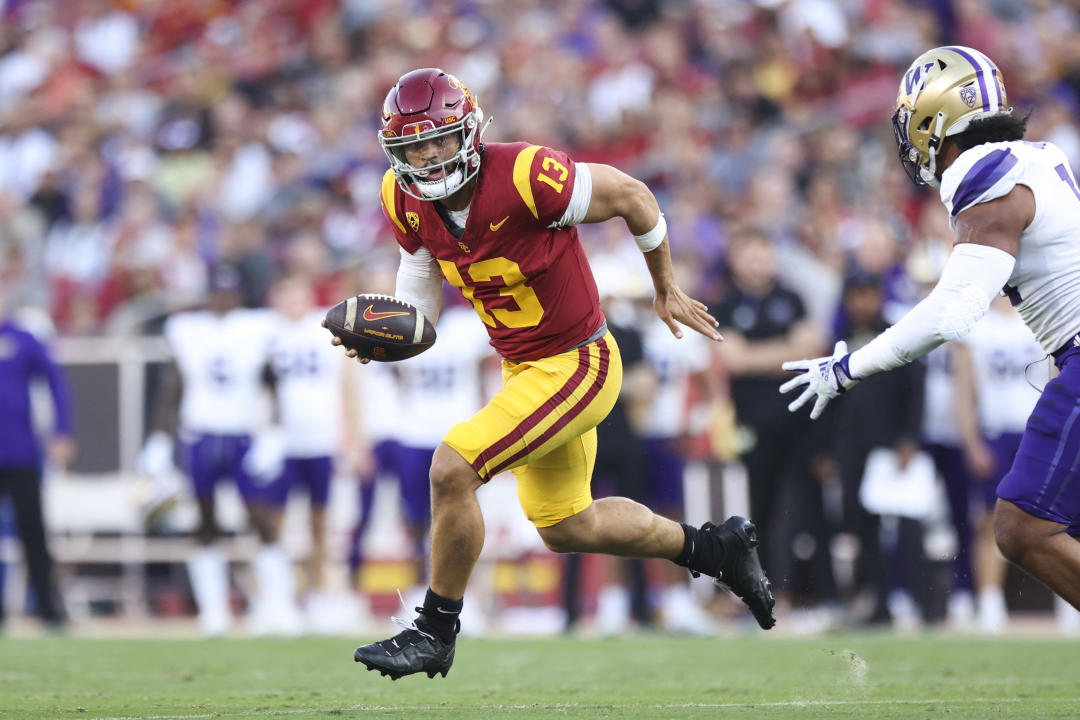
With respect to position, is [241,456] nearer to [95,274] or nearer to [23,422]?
[23,422]

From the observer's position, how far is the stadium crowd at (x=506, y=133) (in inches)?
393

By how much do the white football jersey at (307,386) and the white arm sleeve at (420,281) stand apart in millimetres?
4294

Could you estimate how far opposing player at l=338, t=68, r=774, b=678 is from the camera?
15.9 ft

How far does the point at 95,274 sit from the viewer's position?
12445 mm

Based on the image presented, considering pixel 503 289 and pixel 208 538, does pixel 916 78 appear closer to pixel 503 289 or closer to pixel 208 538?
pixel 503 289

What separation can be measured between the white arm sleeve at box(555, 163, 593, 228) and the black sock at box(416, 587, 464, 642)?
4.23ft

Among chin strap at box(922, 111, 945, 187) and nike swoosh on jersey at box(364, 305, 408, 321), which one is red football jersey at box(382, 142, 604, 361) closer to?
nike swoosh on jersey at box(364, 305, 408, 321)

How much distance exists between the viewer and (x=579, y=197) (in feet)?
16.3

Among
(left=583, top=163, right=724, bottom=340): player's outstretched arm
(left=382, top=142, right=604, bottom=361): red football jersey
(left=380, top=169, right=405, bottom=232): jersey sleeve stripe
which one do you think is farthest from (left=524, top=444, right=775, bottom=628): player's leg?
(left=380, top=169, right=405, bottom=232): jersey sleeve stripe

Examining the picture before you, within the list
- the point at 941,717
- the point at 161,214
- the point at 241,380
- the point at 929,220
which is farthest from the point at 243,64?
the point at 941,717

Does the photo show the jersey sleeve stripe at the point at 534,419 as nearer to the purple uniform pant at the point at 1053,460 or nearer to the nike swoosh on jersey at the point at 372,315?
the nike swoosh on jersey at the point at 372,315

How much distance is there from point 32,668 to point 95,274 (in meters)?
6.19

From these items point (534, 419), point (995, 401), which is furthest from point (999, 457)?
point (534, 419)

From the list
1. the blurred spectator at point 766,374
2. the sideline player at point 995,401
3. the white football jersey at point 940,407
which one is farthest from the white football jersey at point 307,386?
the sideline player at point 995,401
